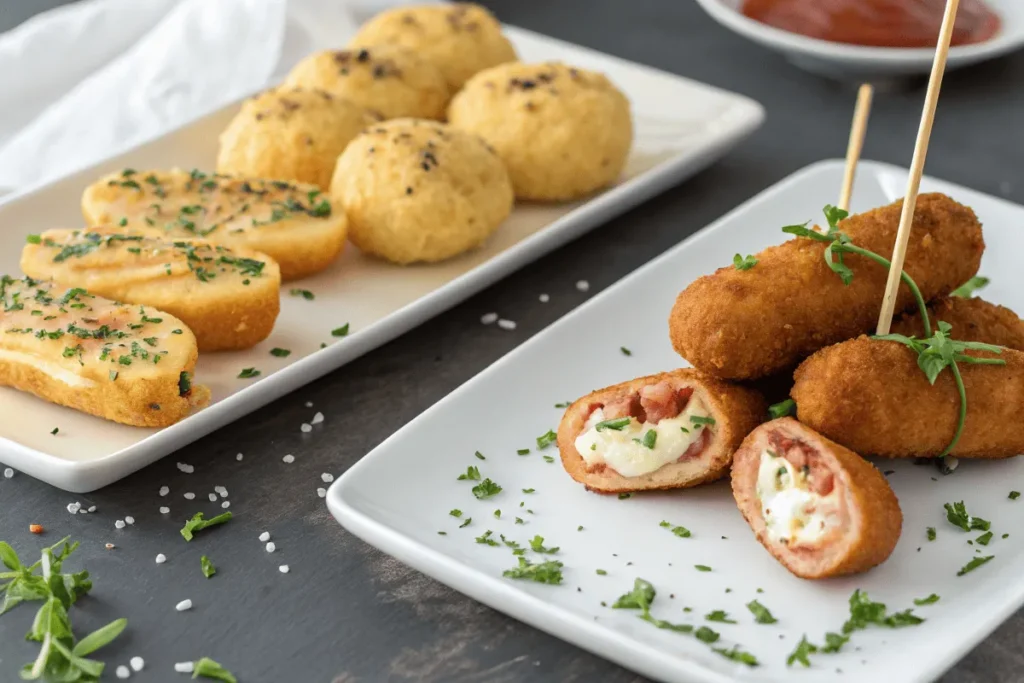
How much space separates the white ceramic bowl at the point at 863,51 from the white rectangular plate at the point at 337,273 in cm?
41

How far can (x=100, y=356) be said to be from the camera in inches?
110

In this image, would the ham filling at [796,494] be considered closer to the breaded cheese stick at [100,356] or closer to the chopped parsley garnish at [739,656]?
the chopped parsley garnish at [739,656]

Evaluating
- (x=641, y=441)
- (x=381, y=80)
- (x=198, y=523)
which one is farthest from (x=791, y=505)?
(x=381, y=80)

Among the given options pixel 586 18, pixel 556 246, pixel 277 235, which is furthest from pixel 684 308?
pixel 586 18

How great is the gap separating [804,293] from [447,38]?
209 cm

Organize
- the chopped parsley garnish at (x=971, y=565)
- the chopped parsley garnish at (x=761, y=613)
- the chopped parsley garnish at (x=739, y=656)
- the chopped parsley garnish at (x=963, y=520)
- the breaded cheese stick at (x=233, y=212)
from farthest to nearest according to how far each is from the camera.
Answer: the breaded cheese stick at (x=233, y=212)
the chopped parsley garnish at (x=963, y=520)
the chopped parsley garnish at (x=971, y=565)
the chopped parsley garnish at (x=761, y=613)
the chopped parsley garnish at (x=739, y=656)

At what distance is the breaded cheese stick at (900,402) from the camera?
2.52 meters

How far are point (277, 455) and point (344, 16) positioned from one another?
2.75 m

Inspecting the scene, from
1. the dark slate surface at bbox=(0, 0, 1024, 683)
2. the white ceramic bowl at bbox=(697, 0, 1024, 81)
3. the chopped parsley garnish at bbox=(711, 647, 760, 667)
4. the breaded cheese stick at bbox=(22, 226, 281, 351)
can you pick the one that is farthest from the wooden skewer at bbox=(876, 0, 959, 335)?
the white ceramic bowl at bbox=(697, 0, 1024, 81)

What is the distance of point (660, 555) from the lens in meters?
2.47

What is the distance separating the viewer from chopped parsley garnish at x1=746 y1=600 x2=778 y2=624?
229 centimetres

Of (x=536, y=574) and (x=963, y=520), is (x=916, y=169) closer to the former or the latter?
(x=963, y=520)

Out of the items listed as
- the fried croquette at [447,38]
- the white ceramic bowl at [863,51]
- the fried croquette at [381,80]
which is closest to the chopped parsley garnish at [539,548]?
the fried croquette at [381,80]

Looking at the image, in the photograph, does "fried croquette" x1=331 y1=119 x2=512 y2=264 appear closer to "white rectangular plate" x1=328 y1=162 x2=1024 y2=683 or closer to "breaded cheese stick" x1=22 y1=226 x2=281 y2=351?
"breaded cheese stick" x1=22 y1=226 x2=281 y2=351
